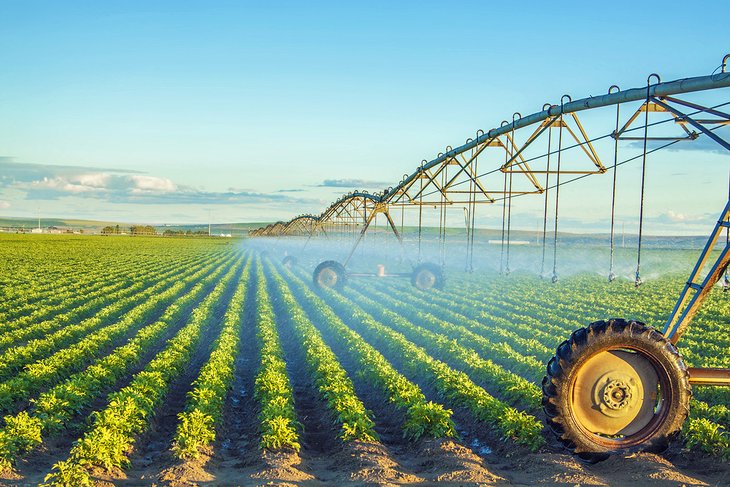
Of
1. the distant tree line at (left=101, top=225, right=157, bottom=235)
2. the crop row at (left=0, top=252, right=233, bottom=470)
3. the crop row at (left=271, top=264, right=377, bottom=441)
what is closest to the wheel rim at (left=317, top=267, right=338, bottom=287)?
the crop row at (left=271, top=264, right=377, bottom=441)

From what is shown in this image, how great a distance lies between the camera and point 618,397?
7.46m

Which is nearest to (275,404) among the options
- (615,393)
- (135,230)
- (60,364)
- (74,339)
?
(615,393)

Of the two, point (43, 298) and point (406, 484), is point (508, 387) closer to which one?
point (406, 484)

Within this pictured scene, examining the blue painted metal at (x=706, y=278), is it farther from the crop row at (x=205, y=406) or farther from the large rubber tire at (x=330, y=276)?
the large rubber tire at (x=330, y=276)

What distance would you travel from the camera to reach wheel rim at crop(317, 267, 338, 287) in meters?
29.4

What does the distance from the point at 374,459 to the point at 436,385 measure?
13.5 feet

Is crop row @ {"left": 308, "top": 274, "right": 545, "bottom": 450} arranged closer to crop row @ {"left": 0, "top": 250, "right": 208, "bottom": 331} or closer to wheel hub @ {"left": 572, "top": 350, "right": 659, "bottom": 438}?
wheel hub @ {"left": 572, "top": 350, "right": 659, "bottom": 438}

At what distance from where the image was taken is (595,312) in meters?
23.6

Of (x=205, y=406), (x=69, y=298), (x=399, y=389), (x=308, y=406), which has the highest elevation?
(x=399, y=389)

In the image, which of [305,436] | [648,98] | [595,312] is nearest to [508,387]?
[305,436]

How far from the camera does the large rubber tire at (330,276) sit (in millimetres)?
29375

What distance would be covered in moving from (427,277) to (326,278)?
464 cm

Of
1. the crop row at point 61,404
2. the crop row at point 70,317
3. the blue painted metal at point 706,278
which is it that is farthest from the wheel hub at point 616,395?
the crop row at point 70,317

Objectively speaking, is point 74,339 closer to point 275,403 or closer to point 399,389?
point 275,403
